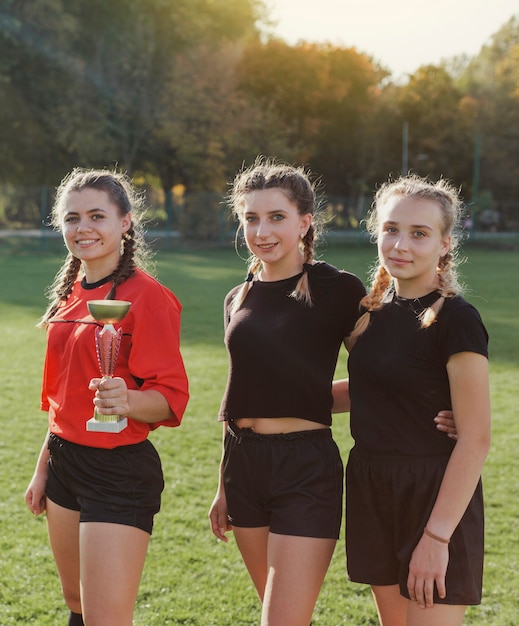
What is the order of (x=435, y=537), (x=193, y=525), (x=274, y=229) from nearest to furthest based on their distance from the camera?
1. (x=435, y=537)
2. (x=274, y=229)
3. (x=193, y=525)

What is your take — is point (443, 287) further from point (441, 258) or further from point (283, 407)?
point (283, 407)

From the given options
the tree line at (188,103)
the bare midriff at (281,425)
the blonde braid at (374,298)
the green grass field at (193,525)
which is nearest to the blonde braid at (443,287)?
the blonde braid at (374,298)

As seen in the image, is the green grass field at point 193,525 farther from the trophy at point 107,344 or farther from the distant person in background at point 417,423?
the trophy at point 107,344

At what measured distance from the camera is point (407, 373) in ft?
8.43

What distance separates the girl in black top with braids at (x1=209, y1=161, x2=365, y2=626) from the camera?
2.78 meters

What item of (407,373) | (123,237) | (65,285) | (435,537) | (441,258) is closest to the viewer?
(435,537)

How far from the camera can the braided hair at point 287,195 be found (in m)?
3.04

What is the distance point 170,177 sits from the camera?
38.9m

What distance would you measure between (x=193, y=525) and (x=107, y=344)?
280cm

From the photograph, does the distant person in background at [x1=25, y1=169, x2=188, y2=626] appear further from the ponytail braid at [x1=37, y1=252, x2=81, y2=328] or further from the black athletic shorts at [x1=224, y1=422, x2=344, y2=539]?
the black athletic shorts at [x1=224, y1=422, x2=344, y2=539]

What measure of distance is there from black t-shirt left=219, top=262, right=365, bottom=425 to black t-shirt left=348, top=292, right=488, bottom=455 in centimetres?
23

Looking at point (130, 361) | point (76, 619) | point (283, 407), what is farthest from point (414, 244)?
point (76, 619)

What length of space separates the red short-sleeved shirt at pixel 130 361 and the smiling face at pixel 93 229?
121mm

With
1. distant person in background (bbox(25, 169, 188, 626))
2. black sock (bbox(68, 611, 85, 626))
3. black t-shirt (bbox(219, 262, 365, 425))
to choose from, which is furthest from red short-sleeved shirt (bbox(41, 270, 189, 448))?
black sock (bbox(68, 611, 85, 626))
